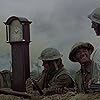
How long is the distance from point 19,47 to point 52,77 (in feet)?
1.42

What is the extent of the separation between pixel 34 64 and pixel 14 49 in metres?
0.30

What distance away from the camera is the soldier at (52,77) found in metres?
2.04

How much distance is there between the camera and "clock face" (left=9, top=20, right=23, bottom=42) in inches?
94.8

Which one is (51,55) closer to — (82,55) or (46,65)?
(46,65)

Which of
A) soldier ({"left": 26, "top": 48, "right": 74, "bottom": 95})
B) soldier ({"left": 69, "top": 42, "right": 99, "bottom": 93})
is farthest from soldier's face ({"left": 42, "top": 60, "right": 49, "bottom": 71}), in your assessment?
soldier ({"left": 69, "top": 42, "right": 99, "bottom": 93})

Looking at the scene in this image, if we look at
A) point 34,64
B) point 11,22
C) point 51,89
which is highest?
point 11,22

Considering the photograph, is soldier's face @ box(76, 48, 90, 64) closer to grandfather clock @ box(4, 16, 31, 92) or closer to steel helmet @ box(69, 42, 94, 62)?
steel helmet @ box(69, 42, 94, 62)

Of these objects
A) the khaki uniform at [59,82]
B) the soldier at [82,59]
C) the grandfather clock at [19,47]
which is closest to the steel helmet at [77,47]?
the soldier at [82,59]

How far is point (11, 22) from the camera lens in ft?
8.03

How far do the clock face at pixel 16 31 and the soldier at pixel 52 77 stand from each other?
315mm

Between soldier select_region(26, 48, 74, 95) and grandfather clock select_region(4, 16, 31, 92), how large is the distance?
0.27 m

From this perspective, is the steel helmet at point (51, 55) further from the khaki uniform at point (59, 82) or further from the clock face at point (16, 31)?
the clock face at point (16, 31)

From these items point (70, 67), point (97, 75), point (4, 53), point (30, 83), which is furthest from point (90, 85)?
point (4, 53)

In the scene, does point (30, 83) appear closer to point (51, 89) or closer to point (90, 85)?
point (51, 89)
